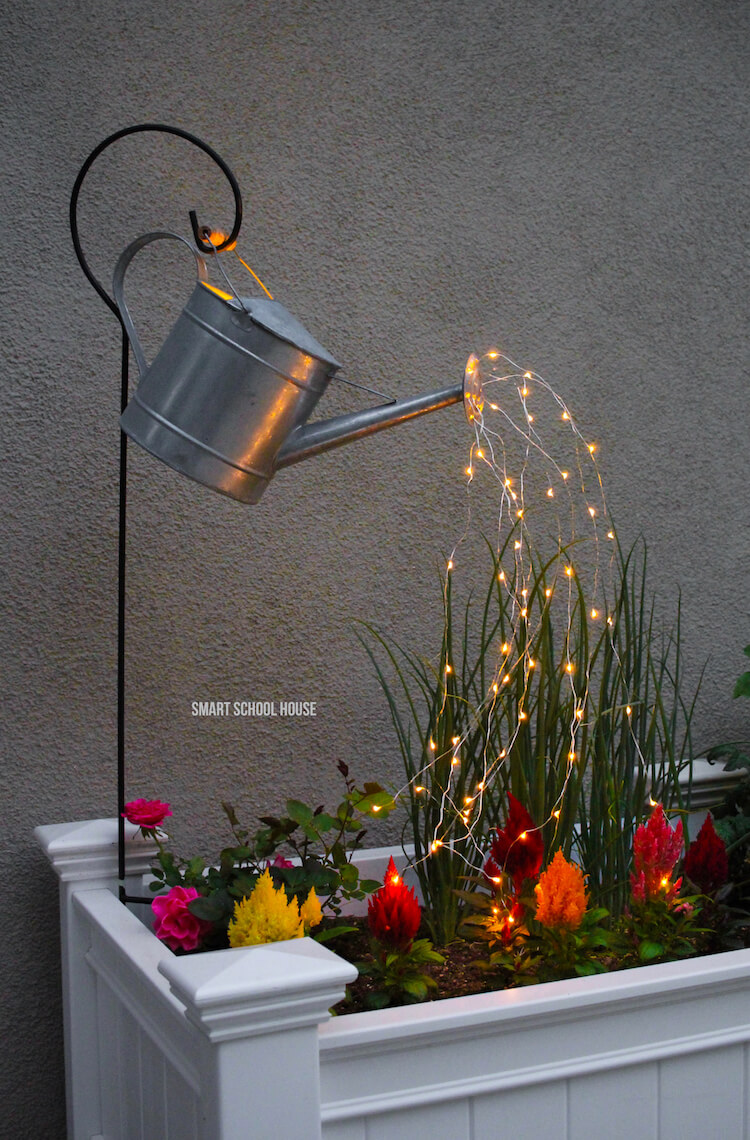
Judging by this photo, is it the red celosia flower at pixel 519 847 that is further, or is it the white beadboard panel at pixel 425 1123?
the red celosia flower at pixel 519 847

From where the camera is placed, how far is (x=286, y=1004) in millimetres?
1007

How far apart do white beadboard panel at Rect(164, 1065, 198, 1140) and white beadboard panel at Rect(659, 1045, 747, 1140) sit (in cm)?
56

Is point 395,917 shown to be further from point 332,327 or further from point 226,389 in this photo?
point 332,327

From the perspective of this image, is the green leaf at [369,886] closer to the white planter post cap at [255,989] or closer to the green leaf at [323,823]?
the green leaf at [323,823]

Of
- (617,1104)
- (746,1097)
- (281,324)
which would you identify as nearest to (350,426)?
(281,324)

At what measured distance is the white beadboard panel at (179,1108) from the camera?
3.60ft

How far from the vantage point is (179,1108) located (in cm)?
115

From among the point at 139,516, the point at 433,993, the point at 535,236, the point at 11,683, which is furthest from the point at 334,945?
the point at 535,236

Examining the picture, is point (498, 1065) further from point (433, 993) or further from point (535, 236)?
point (535, 236)

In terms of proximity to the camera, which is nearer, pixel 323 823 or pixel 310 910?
pixel 310 910

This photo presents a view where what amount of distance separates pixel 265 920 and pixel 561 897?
38cm

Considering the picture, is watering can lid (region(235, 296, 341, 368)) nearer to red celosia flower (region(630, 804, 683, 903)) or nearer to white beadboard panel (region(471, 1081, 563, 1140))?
red celosia flower (region(630, 804, 683, 903))

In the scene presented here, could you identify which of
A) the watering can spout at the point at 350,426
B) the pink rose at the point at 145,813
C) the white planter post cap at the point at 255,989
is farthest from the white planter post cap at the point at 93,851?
the watering can spout at the point at 350,426

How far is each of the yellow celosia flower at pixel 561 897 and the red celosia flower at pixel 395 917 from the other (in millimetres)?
168
